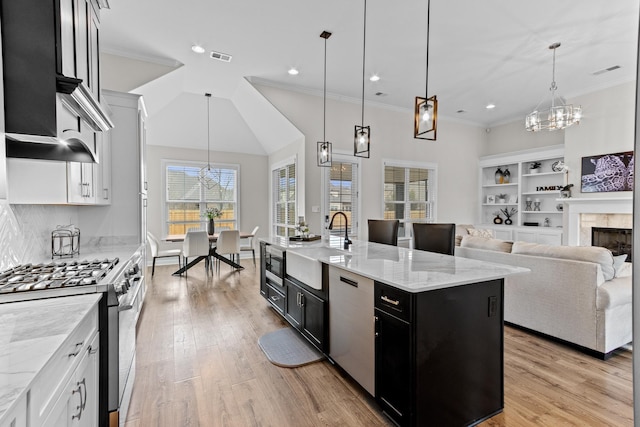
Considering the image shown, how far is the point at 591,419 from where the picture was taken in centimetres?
181

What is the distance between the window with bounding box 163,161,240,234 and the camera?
6902 mm

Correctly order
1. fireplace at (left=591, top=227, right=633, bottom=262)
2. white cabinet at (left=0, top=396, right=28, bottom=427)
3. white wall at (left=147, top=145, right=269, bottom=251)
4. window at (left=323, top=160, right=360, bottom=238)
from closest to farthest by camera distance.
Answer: white cabinet at (left=0, top=396, right=28, bottom=427) → fireplace at (left=591, top=227, right=633, bottom=262) → window at (left=323, top=160, right=360, bottom=238) → white wall at (left=147, top=145, right=269, bottom=251)

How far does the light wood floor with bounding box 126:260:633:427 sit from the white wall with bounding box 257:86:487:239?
119 inches

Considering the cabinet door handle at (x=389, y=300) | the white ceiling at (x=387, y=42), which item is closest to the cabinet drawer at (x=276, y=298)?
the cabinet door handle at (x=389, y=300)

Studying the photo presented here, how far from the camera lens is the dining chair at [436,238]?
298 cm

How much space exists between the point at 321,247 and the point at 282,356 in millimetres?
1067

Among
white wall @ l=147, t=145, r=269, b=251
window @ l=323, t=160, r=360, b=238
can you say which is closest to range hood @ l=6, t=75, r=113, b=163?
window @ l=323, t=160, r=360, b=238

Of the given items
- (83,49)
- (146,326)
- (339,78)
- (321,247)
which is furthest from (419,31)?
(146,326)

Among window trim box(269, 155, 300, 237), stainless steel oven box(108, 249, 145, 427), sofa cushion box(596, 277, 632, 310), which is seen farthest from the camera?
window trim box(269, 155, 300, 237)

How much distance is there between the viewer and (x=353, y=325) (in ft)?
6.72

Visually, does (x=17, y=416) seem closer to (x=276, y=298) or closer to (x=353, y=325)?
(x=353, y=325)

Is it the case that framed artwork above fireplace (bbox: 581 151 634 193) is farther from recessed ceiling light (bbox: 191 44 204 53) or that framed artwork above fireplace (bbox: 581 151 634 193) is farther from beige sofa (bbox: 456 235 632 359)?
recessed ceiling light (bbox: 191 44 204 53)

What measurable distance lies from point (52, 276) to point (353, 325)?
1.80 meters

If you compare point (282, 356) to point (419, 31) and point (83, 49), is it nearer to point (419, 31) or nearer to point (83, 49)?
point (83, 49)
